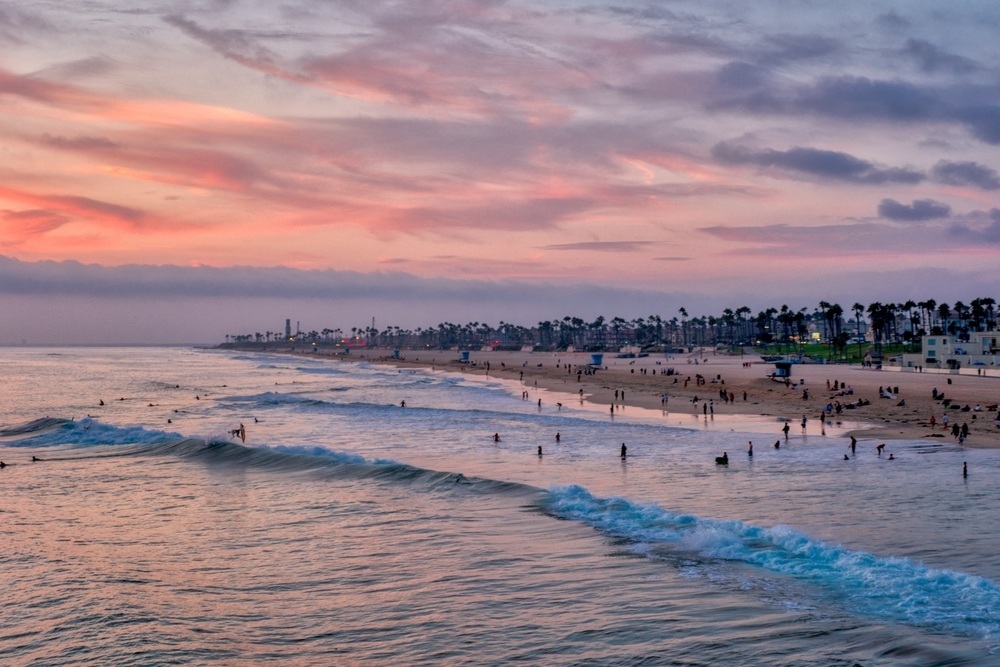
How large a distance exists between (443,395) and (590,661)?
77.2m

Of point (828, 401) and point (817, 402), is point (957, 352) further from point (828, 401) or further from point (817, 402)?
point (817, 402)

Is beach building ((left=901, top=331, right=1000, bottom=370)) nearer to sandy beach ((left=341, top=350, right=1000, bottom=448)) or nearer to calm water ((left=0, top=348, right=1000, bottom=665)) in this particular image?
sandy beach ((left=341, top=350, right=1000, bottom=448))

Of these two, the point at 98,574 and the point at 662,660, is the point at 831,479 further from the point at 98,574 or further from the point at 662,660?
the point at 98,574

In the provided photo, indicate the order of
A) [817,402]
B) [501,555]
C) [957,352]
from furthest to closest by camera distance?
[957,352], [817,402], [501,555]

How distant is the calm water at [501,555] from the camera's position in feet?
50.7

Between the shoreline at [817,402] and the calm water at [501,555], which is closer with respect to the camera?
the calm water at [501,555]

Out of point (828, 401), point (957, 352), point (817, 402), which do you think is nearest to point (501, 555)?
point (817, 402)

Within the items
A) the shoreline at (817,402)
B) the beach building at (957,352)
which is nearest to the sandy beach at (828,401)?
Answer: the shoreline at (817,402)

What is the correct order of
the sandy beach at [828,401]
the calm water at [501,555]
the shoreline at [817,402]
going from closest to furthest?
the calm water at [501,555], the shoreline at [817,402], the sandy beach at [828,401]

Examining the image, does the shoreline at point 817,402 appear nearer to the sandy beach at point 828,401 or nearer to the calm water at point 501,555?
the sandy beach at point 828,401

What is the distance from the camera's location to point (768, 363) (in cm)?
15200

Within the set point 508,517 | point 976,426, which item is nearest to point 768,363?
point 976,426

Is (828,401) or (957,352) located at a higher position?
(957,352)

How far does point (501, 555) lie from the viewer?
21797mm
